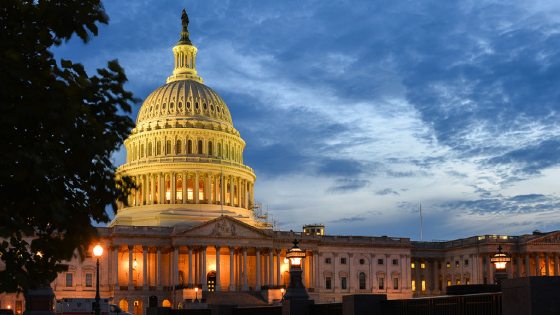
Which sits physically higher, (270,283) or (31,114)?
(31,114)

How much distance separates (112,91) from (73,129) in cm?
239

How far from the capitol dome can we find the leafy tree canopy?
102 m

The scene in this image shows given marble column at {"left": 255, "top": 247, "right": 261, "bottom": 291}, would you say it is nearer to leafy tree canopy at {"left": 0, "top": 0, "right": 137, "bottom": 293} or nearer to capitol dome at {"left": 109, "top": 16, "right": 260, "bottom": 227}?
capitol dome at {"left": 109, "top": 16, "right": 260, "bottom": 227}

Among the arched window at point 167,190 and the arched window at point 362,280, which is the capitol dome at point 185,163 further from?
the arched window at point 362,280

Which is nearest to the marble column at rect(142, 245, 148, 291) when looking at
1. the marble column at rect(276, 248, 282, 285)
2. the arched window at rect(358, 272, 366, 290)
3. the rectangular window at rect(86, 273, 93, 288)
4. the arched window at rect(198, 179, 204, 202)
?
the rectangular window at rect(86, 273, 93, 288)

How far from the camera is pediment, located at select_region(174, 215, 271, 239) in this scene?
363 ft

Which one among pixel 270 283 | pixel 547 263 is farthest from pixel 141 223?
pixel 547 263

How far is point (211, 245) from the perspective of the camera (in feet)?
366

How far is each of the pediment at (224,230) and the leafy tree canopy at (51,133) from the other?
9146 centimetres

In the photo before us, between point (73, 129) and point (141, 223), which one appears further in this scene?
point (141, 223)

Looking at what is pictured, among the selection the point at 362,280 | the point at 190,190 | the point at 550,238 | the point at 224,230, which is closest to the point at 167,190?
the point at 190,190

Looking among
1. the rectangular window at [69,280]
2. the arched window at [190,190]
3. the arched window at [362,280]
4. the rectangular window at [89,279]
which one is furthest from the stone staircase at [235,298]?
the arched window at [362,280]

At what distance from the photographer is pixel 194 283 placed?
113 metres

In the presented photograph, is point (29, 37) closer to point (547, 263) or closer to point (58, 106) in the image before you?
point (58, 106)
